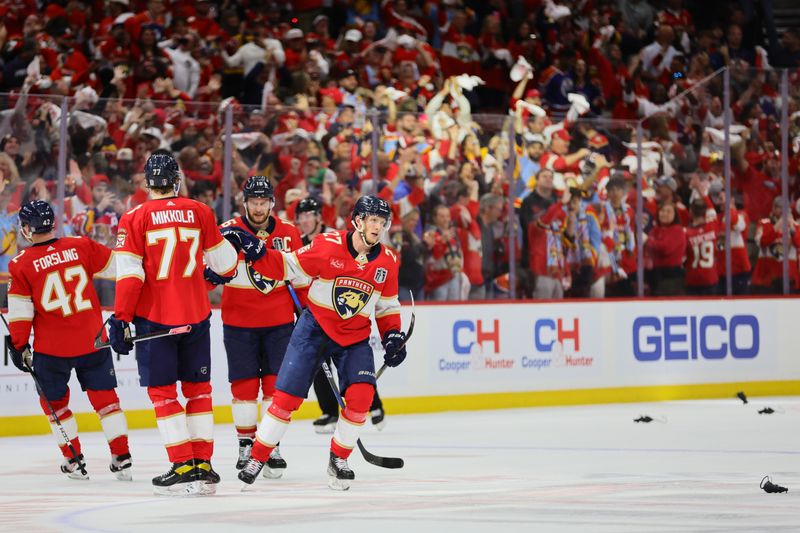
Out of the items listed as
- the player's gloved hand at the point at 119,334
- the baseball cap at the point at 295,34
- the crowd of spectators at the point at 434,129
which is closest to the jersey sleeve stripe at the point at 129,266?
the player's gloved hand at the point at 119,334

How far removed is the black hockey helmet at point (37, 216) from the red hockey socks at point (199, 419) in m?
1.41

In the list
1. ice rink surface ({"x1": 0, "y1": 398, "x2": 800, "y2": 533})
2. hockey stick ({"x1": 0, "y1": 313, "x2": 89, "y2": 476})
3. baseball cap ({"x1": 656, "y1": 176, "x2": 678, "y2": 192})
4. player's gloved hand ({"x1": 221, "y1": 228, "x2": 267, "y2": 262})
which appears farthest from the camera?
Result: baseball cap ({"x1": 656, "y1": 176, "x2": 678, "y2": 192})

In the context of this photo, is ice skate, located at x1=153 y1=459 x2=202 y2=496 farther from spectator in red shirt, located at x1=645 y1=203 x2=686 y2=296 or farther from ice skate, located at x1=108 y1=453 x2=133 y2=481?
spectator in red shirt, located at x1=645 y1=203 x2=686 y2=296

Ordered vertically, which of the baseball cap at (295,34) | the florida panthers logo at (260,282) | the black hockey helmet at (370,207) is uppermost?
the baseball cap at (295,34)

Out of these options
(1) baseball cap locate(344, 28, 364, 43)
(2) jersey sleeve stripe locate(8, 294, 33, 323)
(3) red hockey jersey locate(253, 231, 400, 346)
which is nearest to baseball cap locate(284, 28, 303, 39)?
(1) baseball cap locate(344, 28, 364, 43)

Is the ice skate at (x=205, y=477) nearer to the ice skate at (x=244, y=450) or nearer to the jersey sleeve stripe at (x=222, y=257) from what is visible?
the ice skate at (x=244, y=450)

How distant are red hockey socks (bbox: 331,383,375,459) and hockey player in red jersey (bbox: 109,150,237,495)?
0.62 m

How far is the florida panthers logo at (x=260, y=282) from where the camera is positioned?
703 cm

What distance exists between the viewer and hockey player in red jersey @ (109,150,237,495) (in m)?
6.34

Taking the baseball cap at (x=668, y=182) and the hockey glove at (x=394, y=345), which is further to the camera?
the baseball cap at (x=668, y=182)

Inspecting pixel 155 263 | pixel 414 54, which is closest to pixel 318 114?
pixel 414 54

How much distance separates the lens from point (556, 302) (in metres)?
11.8

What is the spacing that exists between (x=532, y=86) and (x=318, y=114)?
4688 mm

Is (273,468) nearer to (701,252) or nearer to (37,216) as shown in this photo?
(37,216)
